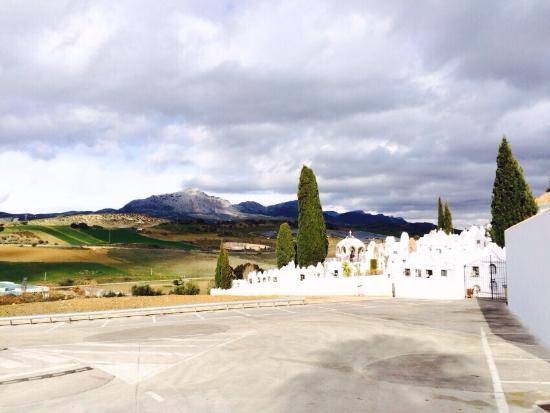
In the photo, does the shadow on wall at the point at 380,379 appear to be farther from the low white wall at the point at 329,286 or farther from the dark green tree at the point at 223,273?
the dark green tree at the point at 223,273

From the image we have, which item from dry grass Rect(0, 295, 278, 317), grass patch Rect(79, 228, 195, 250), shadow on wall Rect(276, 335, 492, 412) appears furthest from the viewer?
grass patch Rect(79, 228, 195, 250)

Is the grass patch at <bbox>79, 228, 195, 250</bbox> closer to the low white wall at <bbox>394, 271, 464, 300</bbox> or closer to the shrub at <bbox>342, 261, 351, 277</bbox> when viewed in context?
the shrub at <bbox>342, 261, 351, 277</bbox>

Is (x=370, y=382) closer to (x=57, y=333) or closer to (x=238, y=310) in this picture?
(x=57, y=333)

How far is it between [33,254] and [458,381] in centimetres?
7771

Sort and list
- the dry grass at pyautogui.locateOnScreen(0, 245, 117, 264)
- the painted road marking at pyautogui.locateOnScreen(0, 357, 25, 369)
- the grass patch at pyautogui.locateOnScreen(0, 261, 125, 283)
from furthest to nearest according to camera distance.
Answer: the dry grass at pyautogui.locateOnScreen(0, 245, 117, 264)
the grass patch at pyautogui.locateOnScreen(0, 261, 125, 283)
the painted road marking at pyautogui.locateOnScreen(0, 357, 25, 369)

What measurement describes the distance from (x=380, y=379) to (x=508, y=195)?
35.1 m

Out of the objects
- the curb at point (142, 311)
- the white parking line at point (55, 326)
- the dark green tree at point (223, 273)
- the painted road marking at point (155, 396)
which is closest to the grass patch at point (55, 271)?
the dark green tree at point (223, 273)

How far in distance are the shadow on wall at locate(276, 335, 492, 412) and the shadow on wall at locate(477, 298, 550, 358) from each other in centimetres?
296

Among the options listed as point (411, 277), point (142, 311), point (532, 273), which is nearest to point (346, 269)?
point (411, 277)

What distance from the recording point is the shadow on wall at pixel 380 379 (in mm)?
10352

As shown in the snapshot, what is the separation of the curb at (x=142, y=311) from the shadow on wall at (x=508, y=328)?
1215cm

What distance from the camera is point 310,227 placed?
51.1 meters

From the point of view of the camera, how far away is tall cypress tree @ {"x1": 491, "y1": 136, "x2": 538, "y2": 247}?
42.0 metres

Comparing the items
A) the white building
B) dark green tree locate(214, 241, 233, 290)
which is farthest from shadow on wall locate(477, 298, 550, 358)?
dark green tree locate(214, 241, 233, 290)
